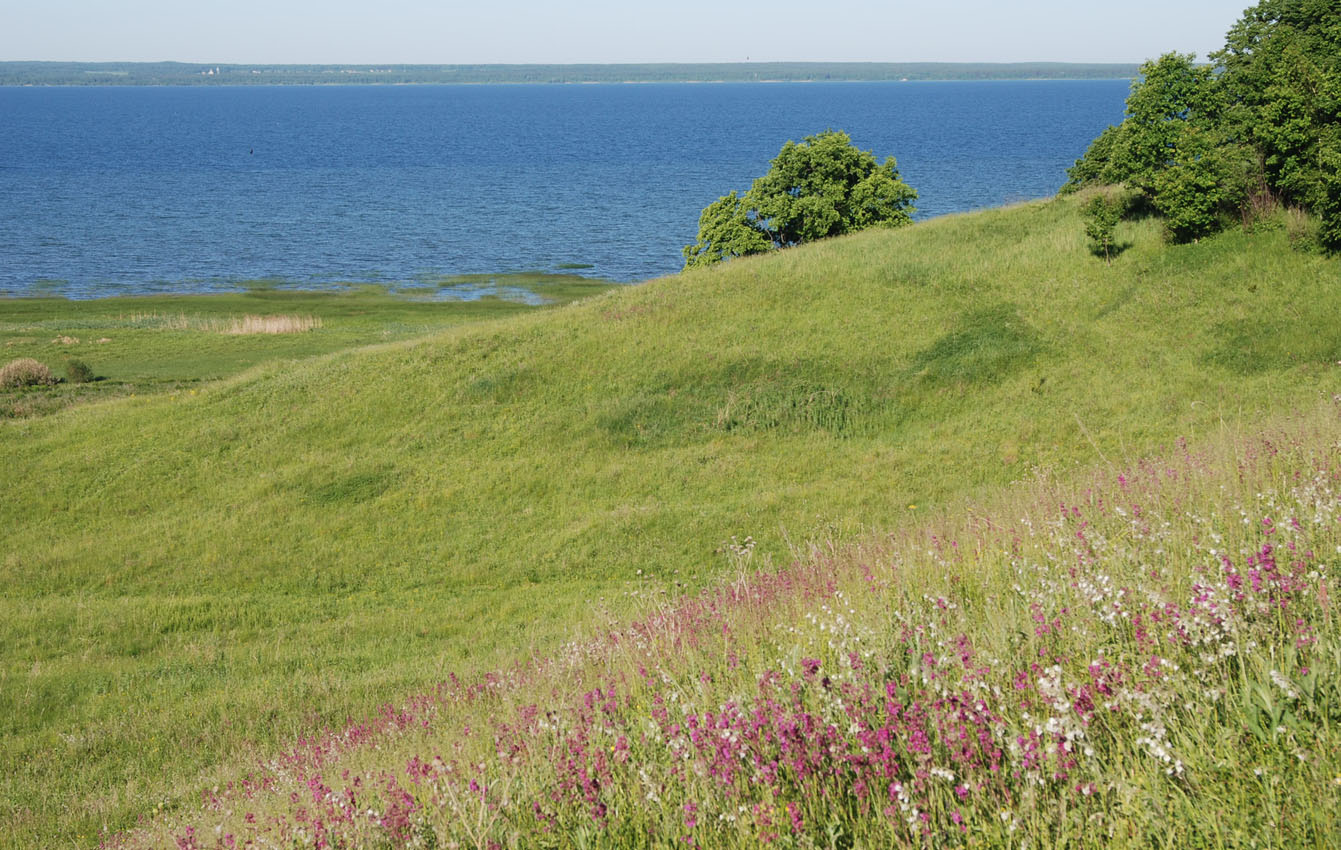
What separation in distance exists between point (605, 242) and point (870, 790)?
289ft

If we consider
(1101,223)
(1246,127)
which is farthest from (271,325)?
(1246,127)

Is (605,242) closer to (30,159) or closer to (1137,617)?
(1137,617)

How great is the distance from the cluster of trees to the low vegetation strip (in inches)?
969

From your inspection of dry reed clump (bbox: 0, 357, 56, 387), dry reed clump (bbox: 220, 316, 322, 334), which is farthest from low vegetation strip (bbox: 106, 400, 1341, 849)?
dry reed clump (bbox: 220, 316, 322, 334)

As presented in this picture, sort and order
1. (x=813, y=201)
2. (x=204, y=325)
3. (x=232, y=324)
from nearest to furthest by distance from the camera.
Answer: (x=813, y=201)
(x=232, y=324)
(x=204, y=325)

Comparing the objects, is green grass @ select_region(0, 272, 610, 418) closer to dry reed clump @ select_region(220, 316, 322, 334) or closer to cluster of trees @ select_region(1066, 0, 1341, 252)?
dry reed clump @ select_region(220, 316, 322, 334)

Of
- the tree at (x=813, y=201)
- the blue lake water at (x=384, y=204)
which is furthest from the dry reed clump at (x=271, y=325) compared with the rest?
the tree at (x=813, y=201)

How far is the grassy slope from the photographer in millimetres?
17594

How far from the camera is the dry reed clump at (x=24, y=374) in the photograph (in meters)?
39.8

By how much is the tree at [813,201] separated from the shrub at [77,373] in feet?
87.4

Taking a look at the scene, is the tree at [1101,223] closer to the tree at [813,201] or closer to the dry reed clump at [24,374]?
the tree at [813,201]

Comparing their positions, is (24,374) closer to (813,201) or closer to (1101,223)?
(813,201)

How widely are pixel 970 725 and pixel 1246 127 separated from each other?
30.8m

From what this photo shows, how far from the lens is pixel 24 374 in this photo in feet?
132
